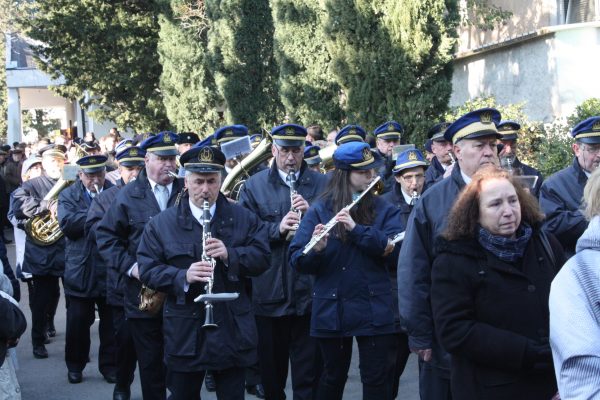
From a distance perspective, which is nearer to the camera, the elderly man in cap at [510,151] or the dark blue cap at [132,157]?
the elderly man in cap at [510,151]

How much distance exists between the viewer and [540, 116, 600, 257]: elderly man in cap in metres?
7.28

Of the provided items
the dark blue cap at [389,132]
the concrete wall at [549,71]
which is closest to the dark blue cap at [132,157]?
the dark blue cap at [389,132]

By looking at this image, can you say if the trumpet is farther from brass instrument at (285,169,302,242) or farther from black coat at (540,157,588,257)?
black coat at (540,157,588,257)

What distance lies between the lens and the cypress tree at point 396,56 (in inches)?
526

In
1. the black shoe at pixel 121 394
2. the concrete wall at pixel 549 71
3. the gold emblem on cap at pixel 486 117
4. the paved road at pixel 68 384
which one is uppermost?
the concrete wall at pixel 549 71

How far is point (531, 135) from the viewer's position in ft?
44.1

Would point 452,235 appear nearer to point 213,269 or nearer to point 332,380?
point 213,269

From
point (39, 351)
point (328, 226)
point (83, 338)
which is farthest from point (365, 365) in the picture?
point (39, 351)

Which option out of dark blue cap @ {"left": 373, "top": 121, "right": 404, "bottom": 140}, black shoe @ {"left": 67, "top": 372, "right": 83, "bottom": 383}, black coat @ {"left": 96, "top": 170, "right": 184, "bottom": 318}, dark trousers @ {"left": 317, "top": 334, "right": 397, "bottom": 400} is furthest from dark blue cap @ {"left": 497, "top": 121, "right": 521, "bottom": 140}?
black shoe @ {"left": 67, "top": 372, "right": 83, "bottom": 383}

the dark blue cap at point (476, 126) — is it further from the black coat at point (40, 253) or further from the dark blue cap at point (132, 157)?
the black coat at point (40, 253)

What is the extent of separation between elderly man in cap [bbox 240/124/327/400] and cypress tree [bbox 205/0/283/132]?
1486 centimetres

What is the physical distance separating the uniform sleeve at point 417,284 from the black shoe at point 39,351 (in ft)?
21.8

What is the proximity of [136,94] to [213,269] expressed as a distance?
2293cm

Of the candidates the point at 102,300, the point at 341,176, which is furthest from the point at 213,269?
the point at 102,300
